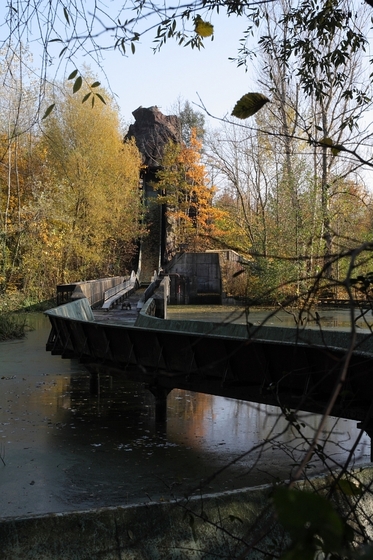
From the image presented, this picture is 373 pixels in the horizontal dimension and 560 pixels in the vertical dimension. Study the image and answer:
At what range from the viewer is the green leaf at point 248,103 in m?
1.87

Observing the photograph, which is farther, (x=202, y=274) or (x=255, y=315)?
(x=202, y=274)

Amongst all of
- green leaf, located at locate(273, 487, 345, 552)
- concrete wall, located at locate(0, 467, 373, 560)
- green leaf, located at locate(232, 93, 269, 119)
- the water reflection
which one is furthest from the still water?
the water reflection

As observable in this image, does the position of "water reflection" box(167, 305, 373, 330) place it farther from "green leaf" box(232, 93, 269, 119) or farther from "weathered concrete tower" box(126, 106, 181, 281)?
"green leaf" box(232, 93, 269, 119)

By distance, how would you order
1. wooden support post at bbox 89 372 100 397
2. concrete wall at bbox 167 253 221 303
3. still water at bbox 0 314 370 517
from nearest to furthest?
still water at bbox 0 314 370 517 < wooden support post at bbox 89 372 100 397 < concrete wall at bbox 167 253 221 303

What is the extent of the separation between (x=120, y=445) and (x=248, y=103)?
24.2ft

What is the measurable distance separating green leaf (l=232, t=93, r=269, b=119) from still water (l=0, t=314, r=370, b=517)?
3.17 m

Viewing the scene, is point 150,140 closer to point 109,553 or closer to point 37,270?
point 37,270

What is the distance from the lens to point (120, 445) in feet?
28.9

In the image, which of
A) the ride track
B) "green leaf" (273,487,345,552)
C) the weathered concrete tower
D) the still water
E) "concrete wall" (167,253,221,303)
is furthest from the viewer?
the weathered concrete tower

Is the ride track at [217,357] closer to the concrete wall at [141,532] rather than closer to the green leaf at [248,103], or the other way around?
the concrete wall at [141,532]

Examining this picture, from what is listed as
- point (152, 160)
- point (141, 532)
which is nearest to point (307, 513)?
point (141, 532)

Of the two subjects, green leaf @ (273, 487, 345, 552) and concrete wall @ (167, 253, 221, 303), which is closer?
green leaf @ (273, 487, 345, 552)

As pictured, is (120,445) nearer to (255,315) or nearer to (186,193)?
(255,315)

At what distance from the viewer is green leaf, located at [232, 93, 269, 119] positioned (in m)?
1.87
